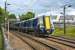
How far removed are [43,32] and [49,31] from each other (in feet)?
2.89

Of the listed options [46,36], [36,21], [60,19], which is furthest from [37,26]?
[60,19]

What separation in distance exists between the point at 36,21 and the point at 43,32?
2.10m

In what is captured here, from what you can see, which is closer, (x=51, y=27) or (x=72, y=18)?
(x=51, y=27)

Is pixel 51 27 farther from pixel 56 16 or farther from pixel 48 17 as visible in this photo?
pixel 56 16

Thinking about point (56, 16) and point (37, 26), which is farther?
point (56, 16)

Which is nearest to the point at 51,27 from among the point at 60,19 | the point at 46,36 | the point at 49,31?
the point at 49,31

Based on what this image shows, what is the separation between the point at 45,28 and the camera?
37.2 metres

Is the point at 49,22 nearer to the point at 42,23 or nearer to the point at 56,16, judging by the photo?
the point at 42,23

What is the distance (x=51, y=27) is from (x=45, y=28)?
93 centimetres

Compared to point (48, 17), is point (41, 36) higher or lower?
lower

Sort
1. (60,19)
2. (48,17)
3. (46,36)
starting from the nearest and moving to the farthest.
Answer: (48,17), (46,36), (60,19)

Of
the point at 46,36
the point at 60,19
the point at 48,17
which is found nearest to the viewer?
the point at 48,17

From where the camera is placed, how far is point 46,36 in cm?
4094

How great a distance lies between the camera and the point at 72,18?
113 metres
